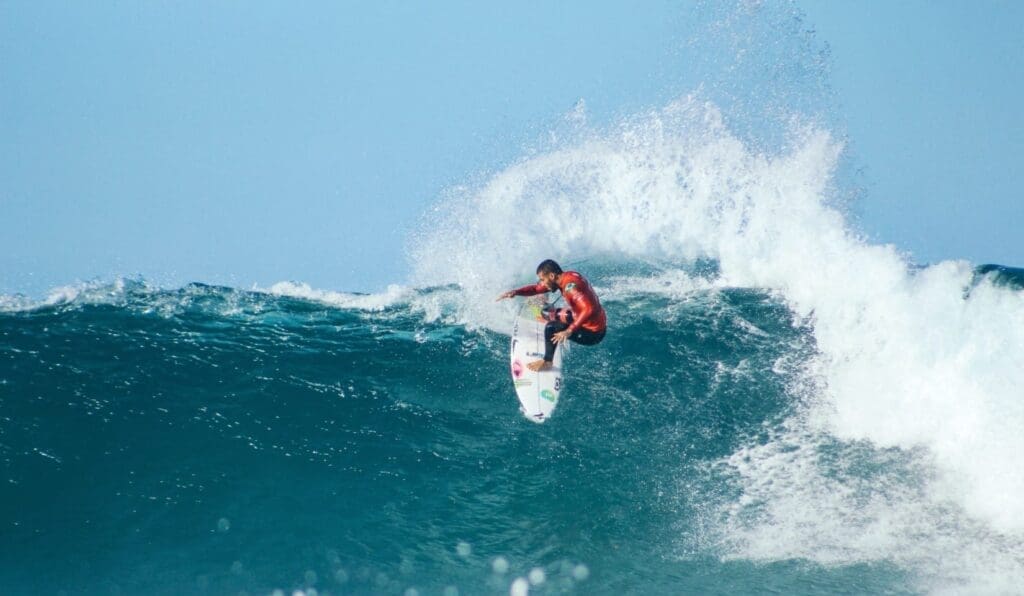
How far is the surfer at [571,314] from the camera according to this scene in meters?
8.88

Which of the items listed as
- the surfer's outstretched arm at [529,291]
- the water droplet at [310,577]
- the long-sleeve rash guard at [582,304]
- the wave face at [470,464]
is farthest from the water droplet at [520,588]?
the surfer's outstretched arm at [529,291]

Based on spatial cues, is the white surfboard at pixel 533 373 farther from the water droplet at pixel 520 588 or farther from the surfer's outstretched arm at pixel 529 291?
the water droplet at pixel 520 588

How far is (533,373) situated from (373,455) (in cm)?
237

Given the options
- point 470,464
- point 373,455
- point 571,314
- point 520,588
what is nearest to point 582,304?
point 571,314

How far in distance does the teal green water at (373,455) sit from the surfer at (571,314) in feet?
4.08

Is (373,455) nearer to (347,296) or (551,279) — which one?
(551,279)

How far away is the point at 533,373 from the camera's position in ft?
31.0

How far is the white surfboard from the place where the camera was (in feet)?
30.2

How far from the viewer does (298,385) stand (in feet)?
35.7

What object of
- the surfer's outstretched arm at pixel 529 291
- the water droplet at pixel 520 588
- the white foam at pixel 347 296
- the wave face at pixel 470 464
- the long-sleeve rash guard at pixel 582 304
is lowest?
the water droplet at pixel 520 588

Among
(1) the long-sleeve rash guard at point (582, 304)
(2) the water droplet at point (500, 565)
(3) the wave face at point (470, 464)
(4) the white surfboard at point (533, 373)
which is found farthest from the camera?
(4) the white surfboard at point (533, 373)

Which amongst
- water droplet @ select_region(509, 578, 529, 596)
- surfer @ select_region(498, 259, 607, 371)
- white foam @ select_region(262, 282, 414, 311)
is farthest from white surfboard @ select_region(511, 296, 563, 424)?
white foam @ select_region(262, 282, 414, 311)

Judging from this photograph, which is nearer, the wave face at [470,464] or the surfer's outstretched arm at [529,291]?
the wave face at [470,464]

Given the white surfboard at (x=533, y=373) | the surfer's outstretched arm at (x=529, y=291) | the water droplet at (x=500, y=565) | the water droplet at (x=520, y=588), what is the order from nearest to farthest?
the water droplet at (x=520, y=588)
the water droplet at (x=500, y=565)
the white surfboard at (x=533, y=373)
the surfer's outstretched arm at (x=529, y=291)
